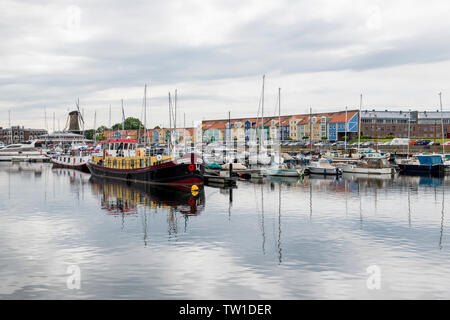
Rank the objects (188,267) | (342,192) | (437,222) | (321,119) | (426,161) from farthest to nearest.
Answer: (321,119)
(426,161)
(342,192)
(437,222)
(188,267)

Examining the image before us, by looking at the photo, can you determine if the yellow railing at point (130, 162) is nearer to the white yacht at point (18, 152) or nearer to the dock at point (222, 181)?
the dock at point (222, 181)

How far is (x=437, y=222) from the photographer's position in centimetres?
3181

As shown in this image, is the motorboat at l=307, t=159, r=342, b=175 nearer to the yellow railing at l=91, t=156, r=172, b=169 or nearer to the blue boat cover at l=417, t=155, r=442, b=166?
the blue boat cover at l=417, t=155, r=442, b=166

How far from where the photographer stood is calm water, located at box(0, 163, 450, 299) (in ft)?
57.0

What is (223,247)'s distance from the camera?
77.9ft

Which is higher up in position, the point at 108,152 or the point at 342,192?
the point at 108,152

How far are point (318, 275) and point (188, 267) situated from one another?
18.7 ft

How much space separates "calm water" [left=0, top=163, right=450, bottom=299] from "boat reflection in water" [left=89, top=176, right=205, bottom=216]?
0.76 feet

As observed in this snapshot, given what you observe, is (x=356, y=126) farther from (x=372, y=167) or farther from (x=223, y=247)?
(x=223, y=247)

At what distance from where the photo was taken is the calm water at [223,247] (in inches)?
683
